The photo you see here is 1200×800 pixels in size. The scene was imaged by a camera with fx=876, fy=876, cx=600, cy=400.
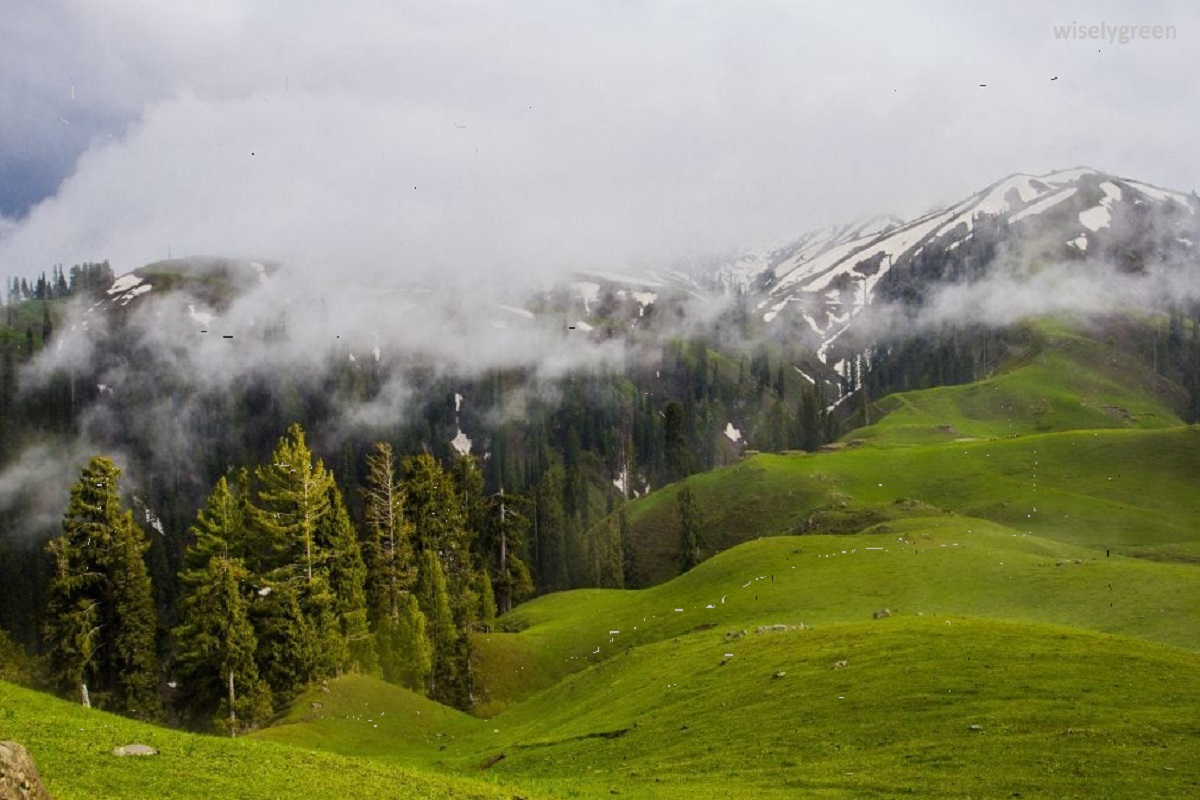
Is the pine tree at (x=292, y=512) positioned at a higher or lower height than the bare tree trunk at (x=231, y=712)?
higher

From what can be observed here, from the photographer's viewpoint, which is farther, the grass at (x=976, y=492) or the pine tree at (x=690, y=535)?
the pine tree at (x=690, y=535)

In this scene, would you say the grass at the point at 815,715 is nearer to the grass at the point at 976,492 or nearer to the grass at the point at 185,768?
the grass at the point at 185,768

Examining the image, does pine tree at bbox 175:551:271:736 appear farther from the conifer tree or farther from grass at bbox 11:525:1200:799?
the conifer tree

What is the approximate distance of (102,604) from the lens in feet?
215

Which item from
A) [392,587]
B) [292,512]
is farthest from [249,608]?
[392,587]

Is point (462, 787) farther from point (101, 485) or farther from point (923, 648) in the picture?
point (101, 485)

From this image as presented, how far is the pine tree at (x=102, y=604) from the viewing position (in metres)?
63.0

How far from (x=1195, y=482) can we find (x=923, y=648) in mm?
109385

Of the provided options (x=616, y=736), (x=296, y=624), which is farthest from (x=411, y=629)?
(x=616, y=736)

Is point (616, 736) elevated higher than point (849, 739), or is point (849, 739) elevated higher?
point (849, 739)

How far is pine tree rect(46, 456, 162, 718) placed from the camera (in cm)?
6300

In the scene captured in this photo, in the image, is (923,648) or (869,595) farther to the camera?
(869,595)

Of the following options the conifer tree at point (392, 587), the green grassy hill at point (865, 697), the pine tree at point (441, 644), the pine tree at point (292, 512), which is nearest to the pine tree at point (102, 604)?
the pine tree at point (292, 512)

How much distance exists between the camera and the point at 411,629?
78688mm
